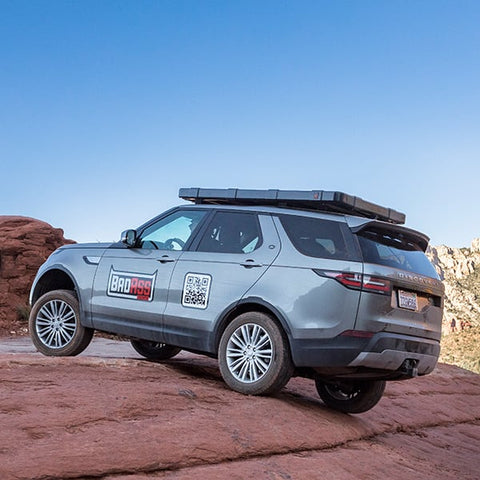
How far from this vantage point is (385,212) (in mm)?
7457

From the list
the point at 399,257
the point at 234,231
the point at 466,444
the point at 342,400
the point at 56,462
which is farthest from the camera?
the point at 466,444

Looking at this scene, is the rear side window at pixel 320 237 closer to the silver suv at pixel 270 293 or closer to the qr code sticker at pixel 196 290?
the silver suv at pixel 270 293

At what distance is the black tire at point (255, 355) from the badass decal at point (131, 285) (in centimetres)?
115

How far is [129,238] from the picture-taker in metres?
7.87

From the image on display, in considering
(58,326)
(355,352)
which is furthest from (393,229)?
(58,326)

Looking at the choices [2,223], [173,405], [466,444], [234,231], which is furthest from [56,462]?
[2,223]

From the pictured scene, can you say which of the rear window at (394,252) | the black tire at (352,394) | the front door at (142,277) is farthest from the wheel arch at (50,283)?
the rear window at (394,252)

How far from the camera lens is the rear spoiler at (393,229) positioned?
6.61 meters

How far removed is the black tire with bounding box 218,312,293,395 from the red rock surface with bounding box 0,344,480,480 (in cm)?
15

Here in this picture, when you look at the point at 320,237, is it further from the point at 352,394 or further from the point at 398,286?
the point at 352,394

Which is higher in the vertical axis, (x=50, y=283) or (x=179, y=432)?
(x=50, y=283)

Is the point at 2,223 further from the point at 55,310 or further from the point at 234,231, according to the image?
the point at 234,231

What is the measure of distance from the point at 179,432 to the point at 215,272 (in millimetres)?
2042

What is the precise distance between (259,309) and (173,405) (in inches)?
52.8
